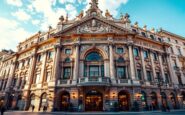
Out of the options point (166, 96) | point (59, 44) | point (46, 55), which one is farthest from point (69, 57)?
point (166, 96)

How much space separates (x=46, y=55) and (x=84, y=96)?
12.6 meters

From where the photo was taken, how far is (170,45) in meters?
34.3

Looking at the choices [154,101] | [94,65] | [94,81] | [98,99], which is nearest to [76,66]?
[94,65]

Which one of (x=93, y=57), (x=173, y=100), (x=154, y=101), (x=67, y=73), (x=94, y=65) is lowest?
(x=154, y=101)

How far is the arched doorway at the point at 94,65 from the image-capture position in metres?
25.3

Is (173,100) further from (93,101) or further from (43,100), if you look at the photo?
(43,100)

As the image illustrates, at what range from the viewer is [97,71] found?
25.6m

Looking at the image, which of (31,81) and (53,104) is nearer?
(53,104)

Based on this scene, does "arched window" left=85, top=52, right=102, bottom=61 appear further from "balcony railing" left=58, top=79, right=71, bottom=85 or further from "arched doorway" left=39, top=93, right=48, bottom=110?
"arched doorway" left=39, top=93, right=48, bottom=110

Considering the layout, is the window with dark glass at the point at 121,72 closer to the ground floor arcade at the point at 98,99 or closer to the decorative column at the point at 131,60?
the decorative column at the point at 131,60

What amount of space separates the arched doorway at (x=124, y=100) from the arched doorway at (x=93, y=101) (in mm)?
3356

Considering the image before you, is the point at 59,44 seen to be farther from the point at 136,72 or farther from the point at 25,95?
the point at 136,72

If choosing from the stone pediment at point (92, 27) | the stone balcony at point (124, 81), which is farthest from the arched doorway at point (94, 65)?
the stone pediment at point (92, 27)

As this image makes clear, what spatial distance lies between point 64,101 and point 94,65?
8.43m
